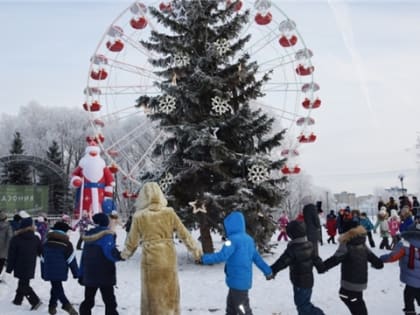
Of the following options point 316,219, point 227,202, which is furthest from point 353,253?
point 227,202

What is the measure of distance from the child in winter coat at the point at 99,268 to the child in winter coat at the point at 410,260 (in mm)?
3738

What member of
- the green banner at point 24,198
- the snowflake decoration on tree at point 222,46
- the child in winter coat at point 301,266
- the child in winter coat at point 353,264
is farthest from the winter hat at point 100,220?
the green banner at point 24,198

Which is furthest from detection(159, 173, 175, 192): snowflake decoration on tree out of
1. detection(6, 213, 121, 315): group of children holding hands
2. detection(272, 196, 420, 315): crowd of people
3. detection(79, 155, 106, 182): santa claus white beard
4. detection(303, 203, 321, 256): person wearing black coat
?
detection(79, 155, 106, 182): santa claus white beard

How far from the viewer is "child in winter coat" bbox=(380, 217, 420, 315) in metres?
6.52

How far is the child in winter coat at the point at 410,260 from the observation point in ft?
21.4

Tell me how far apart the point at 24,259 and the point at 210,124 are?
6.61 metres

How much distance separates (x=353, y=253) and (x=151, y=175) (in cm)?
840

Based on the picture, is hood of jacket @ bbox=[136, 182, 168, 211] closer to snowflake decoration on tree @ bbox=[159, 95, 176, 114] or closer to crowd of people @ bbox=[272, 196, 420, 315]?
crowd of people @ bbox=[272, 196, 420, 315]

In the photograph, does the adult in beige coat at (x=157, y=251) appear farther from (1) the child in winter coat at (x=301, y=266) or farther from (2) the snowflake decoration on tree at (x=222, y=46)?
(2) the snowflake decoration on tree at (x=222, y=46)

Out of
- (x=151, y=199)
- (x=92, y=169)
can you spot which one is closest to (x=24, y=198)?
(x=92, y=169)

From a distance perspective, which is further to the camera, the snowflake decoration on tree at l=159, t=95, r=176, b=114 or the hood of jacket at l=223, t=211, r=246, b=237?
the snowflake decoration on tree at l=159, t=95, r=176, b=114

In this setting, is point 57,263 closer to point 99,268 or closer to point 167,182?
point 99,268

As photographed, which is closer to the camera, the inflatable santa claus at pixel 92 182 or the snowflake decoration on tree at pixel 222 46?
the snowflake decoration on tree at pixel 222 46

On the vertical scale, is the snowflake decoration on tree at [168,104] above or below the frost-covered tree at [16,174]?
above
